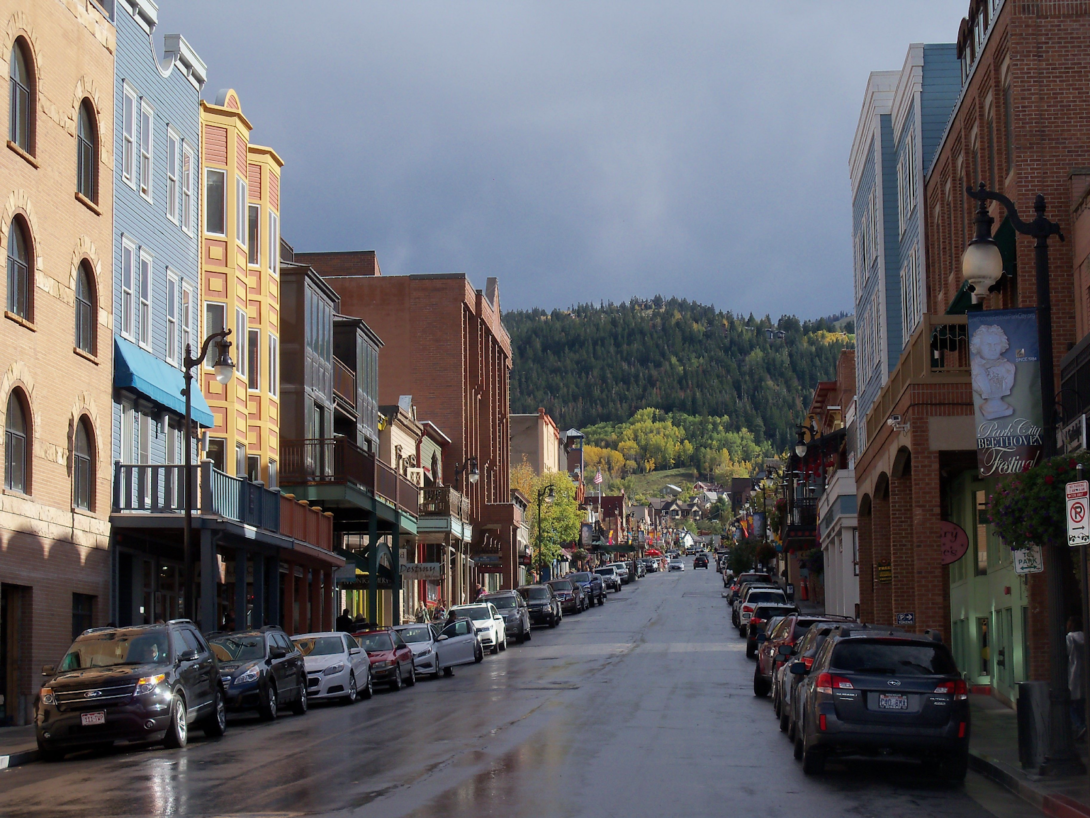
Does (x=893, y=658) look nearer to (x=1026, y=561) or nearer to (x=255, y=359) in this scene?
(x=1026, y=561)

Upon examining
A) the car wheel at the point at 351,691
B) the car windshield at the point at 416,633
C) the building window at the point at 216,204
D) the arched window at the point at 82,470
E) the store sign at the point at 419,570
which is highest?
the building window at the point at 216,204

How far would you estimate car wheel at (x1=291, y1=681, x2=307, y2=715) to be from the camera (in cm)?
2622

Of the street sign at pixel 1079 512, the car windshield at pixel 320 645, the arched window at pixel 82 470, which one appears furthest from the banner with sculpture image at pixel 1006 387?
the arched window at pixel 82 470

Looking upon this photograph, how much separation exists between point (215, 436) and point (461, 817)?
26.3m

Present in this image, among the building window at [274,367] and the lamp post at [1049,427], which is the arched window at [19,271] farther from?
the lamp post at [1049,427]

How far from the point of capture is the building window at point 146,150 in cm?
3175

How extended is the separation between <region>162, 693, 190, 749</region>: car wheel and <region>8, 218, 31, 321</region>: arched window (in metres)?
8.83

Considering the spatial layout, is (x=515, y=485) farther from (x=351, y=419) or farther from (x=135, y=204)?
(x=135, y=204)

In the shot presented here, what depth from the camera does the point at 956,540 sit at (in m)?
25.2

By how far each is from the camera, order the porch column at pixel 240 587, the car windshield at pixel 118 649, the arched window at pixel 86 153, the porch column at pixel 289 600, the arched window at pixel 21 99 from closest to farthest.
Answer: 1. the car windshield at pixel 118 649
2. the arched window at pixel 21 99
3. the arched window at pixel 86 153
4. the porch column at pixel 240 587
5. the porch column at pixel 289 600

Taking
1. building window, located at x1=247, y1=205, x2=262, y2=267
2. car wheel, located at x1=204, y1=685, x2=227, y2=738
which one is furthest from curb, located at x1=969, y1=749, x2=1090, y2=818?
building window, located at x1=247, y1=205, x2=262, y2=267

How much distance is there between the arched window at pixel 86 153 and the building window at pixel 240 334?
9.18m

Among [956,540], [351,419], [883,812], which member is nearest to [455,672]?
[351,419]

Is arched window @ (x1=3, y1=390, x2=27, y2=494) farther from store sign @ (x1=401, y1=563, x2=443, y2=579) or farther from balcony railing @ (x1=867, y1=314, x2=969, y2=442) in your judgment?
store sign @ (x1=401, y1=563, x2=443, y2=579)
